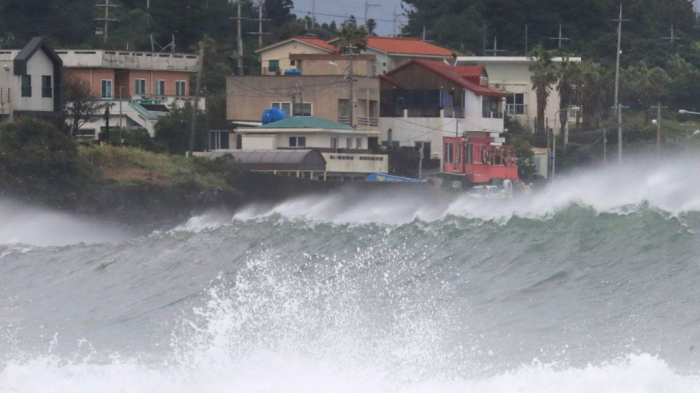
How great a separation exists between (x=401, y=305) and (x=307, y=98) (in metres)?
43.1

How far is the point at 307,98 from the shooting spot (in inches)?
2351

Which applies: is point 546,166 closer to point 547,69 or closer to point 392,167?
point 547,69

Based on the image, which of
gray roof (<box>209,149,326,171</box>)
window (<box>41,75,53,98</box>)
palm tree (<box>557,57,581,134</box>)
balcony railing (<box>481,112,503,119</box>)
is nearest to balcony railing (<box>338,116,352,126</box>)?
gray roof (<box>209,149,326,171</box>)

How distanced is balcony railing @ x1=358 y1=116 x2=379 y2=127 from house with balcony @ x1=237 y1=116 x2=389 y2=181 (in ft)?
10.5

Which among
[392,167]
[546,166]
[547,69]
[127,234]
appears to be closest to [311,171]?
[392,167]

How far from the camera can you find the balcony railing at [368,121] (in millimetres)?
59469

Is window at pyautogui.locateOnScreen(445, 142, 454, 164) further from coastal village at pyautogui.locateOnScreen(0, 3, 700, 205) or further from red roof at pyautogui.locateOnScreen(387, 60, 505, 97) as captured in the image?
red roof at pyautogui.locateOnScreen(387, 60, 505, 97)

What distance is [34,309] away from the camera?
20719mm

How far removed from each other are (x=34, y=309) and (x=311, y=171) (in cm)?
3186

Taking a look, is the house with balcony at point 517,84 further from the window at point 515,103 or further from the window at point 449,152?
the window at point 449,152

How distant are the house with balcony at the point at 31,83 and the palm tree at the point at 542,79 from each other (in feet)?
93.1

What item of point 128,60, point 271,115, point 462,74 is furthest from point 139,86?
point 462,74

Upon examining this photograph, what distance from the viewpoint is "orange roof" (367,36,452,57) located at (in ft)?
232

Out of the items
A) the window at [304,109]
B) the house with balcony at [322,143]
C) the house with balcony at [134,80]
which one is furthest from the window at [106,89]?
the house with balcony at [322,143]
